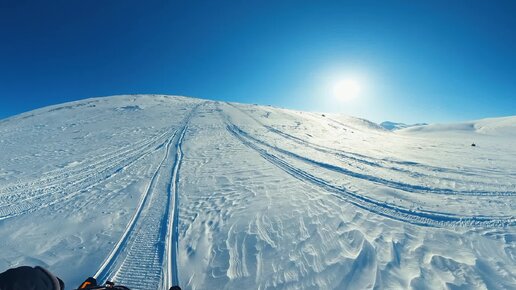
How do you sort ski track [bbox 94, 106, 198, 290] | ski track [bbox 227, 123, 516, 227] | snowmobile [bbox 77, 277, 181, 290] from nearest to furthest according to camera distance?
snowmobile [bbox 77, 277, 181, 290]
ski track [bbox 94, 106, 198, 290]
ski track [bbox 227, 123, 516, 227]

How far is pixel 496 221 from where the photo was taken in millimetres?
7941

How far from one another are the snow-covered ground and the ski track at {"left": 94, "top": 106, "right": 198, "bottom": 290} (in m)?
0.03

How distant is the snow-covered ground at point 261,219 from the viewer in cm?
599

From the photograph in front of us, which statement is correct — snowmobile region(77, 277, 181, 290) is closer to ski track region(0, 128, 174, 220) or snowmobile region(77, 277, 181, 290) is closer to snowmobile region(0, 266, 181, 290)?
snowmobile region(0, 266, 181, 290)

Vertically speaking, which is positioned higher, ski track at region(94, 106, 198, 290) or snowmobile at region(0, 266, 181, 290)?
snowmobile at region(0, 266, 181, 290)

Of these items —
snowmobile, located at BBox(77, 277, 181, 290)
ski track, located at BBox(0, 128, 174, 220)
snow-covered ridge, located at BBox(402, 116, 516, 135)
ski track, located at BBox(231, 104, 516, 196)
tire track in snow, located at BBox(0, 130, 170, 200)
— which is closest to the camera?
snowmobile, located at BBox(77, 277, 181, 290)

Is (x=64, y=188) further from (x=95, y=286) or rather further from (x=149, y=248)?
(x=95, y=286)

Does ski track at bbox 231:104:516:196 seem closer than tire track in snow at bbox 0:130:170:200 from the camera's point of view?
Yes

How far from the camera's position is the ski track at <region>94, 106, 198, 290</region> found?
18.9 feet

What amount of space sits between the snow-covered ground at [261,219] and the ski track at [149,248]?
0.03 metres

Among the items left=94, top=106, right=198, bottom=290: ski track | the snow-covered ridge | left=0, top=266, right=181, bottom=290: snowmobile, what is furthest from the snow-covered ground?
the snow-covered ridge

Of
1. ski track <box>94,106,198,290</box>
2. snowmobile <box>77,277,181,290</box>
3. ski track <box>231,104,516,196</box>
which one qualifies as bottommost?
ski track <box>94,106,198,290</box>

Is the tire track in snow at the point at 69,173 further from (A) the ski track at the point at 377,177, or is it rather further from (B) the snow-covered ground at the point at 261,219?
(A) the ski track at the point at 377,177

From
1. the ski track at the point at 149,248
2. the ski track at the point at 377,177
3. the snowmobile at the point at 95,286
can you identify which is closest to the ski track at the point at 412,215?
the ski track at the point at 377,177
